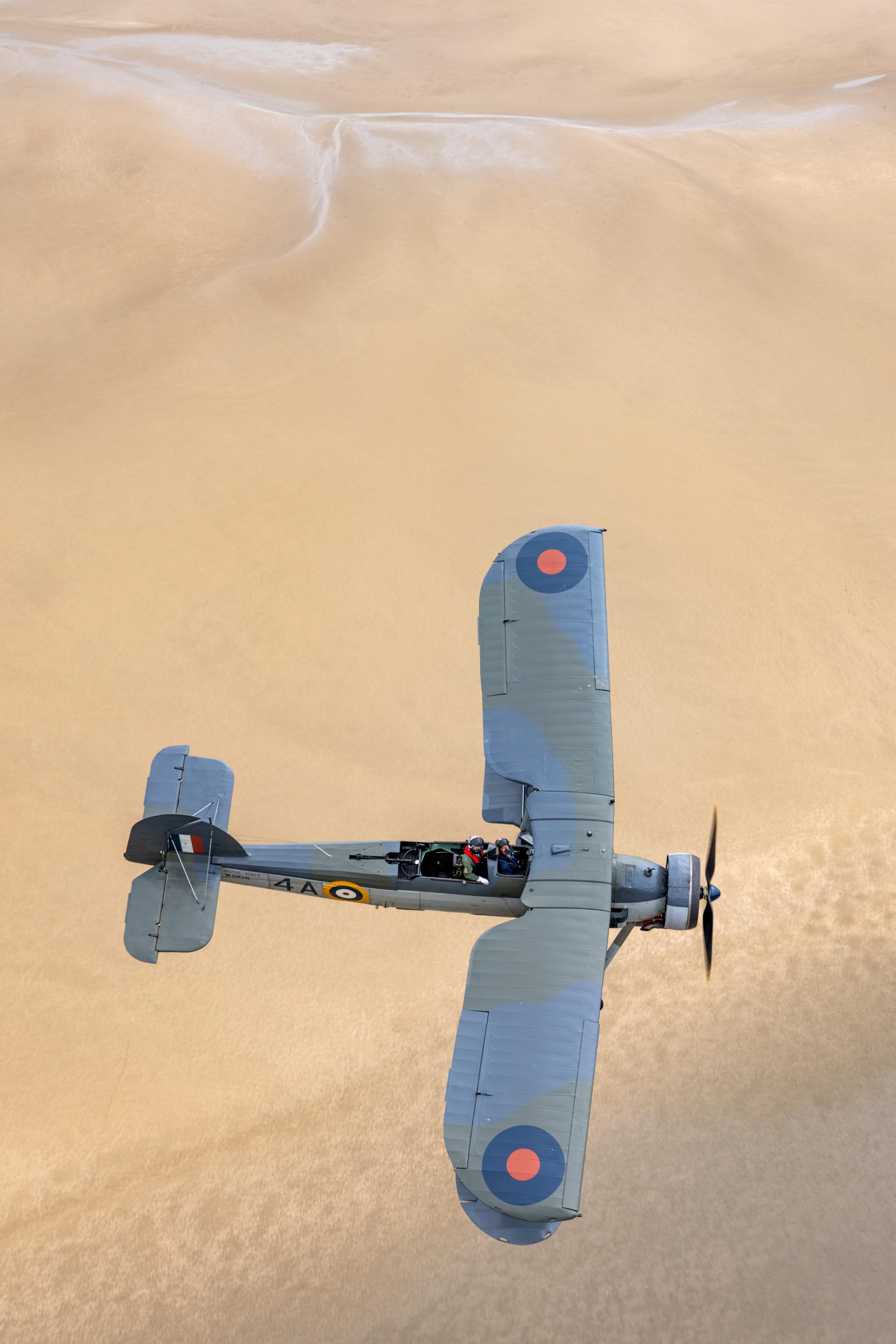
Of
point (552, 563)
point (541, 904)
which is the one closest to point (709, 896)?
point (541, 904)

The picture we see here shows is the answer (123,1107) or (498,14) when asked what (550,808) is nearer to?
(123,1107)

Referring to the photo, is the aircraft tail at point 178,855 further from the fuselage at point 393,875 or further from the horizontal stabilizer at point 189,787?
the fuselage at point 393,875

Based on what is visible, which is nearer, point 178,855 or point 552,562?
point 178,855

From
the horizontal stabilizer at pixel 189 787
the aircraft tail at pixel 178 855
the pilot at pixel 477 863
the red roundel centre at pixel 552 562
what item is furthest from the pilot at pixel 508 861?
the red roundel centre at pixel 552 562

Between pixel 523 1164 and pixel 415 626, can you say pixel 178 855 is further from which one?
pixel 415 626

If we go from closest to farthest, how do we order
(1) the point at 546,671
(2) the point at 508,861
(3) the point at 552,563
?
(2) the point at 508,861, (1) the point at 546,671, (3) the point at 552,563

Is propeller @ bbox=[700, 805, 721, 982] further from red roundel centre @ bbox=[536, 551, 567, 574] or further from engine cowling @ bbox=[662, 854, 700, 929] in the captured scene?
red roundel centre @ bbox=[536, 551, 567, 574]
